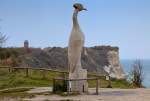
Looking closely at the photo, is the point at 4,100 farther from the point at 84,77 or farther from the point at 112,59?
the point at 112,59

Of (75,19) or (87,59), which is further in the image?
(87,59)

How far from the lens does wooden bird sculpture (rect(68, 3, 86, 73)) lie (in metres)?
23.7

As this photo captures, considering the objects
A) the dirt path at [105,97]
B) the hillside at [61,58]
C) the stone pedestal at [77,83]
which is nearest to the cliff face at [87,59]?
the hillside at [61,58]

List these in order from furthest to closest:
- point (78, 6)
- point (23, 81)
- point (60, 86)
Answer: point (23, 81) < point (78, 6) < point (60, 86)

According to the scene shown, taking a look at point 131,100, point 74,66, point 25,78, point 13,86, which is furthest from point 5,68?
point 131,100

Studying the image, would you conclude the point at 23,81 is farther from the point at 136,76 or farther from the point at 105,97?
the point at 105,97

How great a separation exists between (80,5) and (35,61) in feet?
85.0

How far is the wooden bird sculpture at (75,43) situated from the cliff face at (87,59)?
2082 cm

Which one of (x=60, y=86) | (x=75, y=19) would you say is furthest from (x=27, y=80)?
(x=75, y=19)

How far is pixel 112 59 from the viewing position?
60625 millimetres

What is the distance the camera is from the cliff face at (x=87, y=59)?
163ft

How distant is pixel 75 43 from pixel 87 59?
106ft

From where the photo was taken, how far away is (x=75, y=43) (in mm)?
23734

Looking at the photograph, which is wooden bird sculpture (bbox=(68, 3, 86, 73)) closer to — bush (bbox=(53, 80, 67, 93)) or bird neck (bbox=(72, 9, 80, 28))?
bird neck (bbox=(72, 9, 80, 28))
